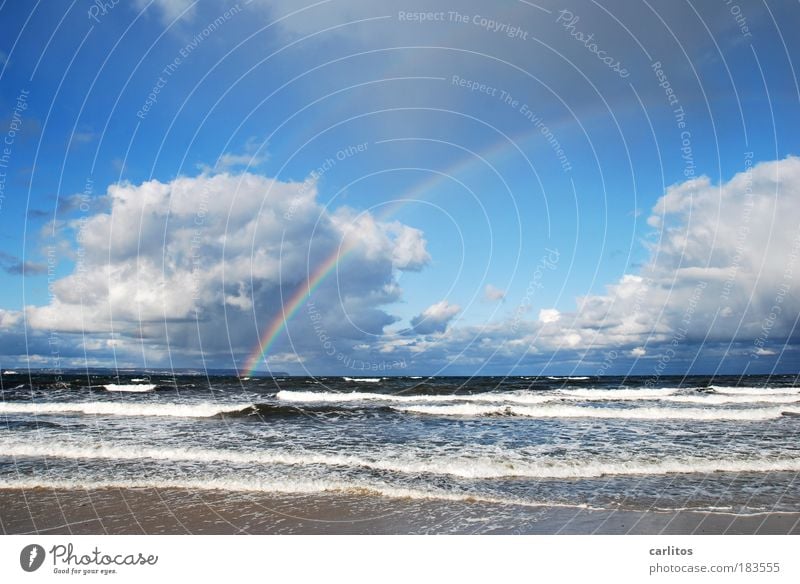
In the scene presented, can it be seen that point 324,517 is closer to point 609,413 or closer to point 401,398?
point 609,413

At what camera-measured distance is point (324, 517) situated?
11.1m

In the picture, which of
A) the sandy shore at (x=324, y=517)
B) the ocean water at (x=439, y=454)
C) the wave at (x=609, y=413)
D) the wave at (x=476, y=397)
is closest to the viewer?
the sandy shore at (x=324, y=517)

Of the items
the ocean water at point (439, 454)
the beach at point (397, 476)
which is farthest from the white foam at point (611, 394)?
the beach at point (397, 476)

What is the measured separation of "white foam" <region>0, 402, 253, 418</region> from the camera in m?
32.8

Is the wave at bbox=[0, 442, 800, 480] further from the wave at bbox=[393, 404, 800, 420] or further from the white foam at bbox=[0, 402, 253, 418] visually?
the wave at bbox=[393, 404, 800, 420]

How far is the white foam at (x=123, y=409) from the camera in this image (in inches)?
1289

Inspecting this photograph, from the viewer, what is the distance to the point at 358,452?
1852 centimetres

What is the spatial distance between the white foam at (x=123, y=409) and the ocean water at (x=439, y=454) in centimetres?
34

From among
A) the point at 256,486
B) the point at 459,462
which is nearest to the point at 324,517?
the point at 256,486

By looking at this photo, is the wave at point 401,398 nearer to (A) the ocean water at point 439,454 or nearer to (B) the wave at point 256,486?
(A) the ocean water at point 439,454
